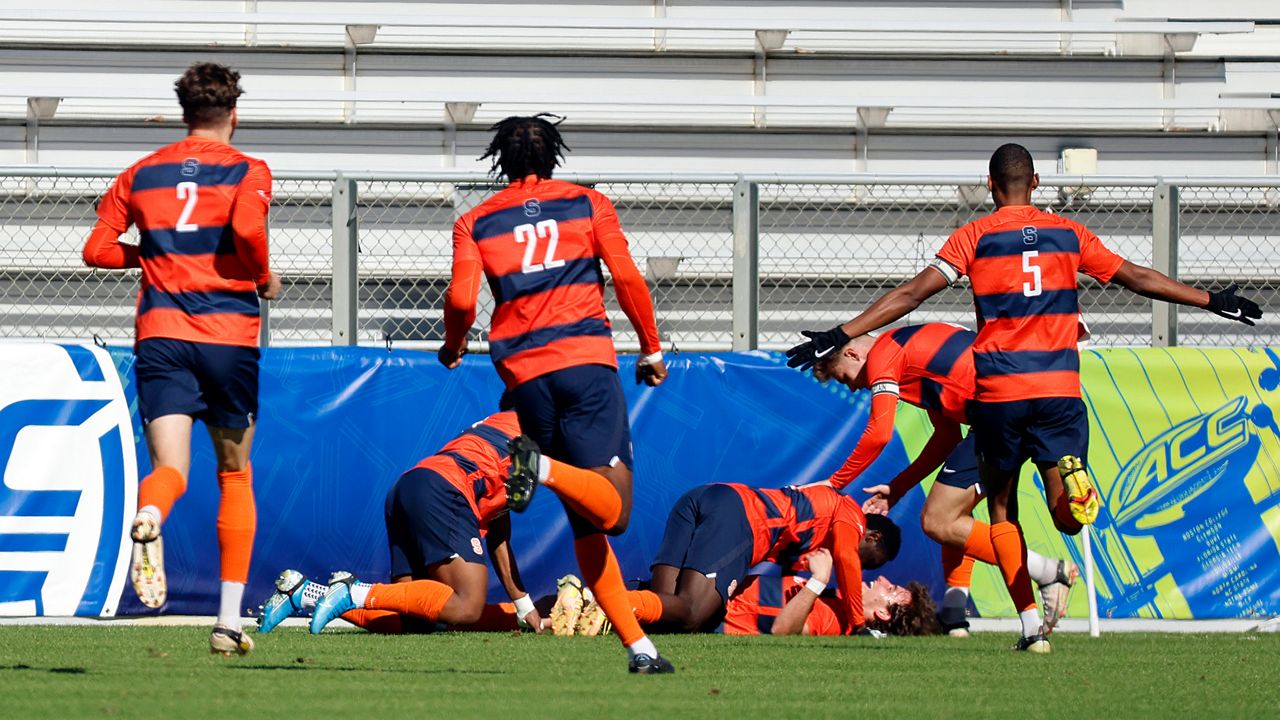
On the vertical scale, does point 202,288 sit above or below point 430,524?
above

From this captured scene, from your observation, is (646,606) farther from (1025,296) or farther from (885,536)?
(1025,296)

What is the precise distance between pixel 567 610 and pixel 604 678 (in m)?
2.48

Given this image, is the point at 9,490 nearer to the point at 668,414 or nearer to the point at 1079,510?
the point at 668,414

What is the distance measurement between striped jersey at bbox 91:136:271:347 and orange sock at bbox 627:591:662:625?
2.38 m

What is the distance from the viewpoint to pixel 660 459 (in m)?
8.61

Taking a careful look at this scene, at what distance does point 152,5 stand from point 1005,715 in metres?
Answer: 11.4

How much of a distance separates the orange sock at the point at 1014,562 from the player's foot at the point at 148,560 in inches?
129

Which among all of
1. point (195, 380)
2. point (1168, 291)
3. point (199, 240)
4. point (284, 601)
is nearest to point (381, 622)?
point (284, 601)

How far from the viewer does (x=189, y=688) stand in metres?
4.52

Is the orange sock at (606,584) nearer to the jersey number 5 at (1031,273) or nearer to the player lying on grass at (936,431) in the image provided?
the jersey number 5 at (1031,273)

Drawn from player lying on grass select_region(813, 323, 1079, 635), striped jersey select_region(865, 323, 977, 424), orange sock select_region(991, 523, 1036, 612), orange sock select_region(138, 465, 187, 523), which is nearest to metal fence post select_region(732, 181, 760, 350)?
player lying on grass select_region(813, 323, 1079, 635)

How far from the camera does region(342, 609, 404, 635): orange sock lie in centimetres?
729

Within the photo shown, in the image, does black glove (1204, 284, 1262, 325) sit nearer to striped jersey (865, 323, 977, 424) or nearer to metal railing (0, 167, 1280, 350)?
striped jersey (865, 323, 977, 424)

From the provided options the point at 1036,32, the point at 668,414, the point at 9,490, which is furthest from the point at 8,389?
the point at 1036,32
